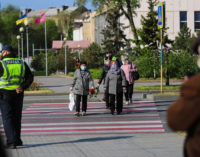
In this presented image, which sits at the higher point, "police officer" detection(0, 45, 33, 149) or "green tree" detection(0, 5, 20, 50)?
"green tree" detection(0, 5, 20, 50)

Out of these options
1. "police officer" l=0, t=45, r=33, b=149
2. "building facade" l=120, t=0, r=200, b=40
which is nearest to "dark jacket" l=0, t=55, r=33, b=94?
"police officer" l=0, t=45, r=33, b=149

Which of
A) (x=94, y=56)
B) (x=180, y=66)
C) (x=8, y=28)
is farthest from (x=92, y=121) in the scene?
(x=8, y=28)

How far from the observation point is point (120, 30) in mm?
70875

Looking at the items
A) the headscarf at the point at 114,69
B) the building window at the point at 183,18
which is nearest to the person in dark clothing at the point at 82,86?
the headscarf at the point at 114,69

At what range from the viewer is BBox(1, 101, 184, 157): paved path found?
8.46 meters

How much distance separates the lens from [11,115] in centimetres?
901

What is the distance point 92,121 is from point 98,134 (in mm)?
2599

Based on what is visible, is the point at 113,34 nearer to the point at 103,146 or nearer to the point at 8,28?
the point at 103,146

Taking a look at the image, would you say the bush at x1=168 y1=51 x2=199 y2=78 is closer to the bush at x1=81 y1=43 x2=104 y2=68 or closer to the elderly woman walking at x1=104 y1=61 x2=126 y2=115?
the elderly woman walking at x1=104 y1=61 x2=126 y2=115

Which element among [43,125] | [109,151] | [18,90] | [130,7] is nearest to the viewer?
[109,151]

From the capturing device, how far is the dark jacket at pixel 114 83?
15.7 metres

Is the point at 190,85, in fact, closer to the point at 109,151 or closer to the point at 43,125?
the point at 109,151

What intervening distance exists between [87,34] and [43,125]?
110928 millimetres

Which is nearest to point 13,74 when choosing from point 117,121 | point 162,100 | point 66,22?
point 117,121
